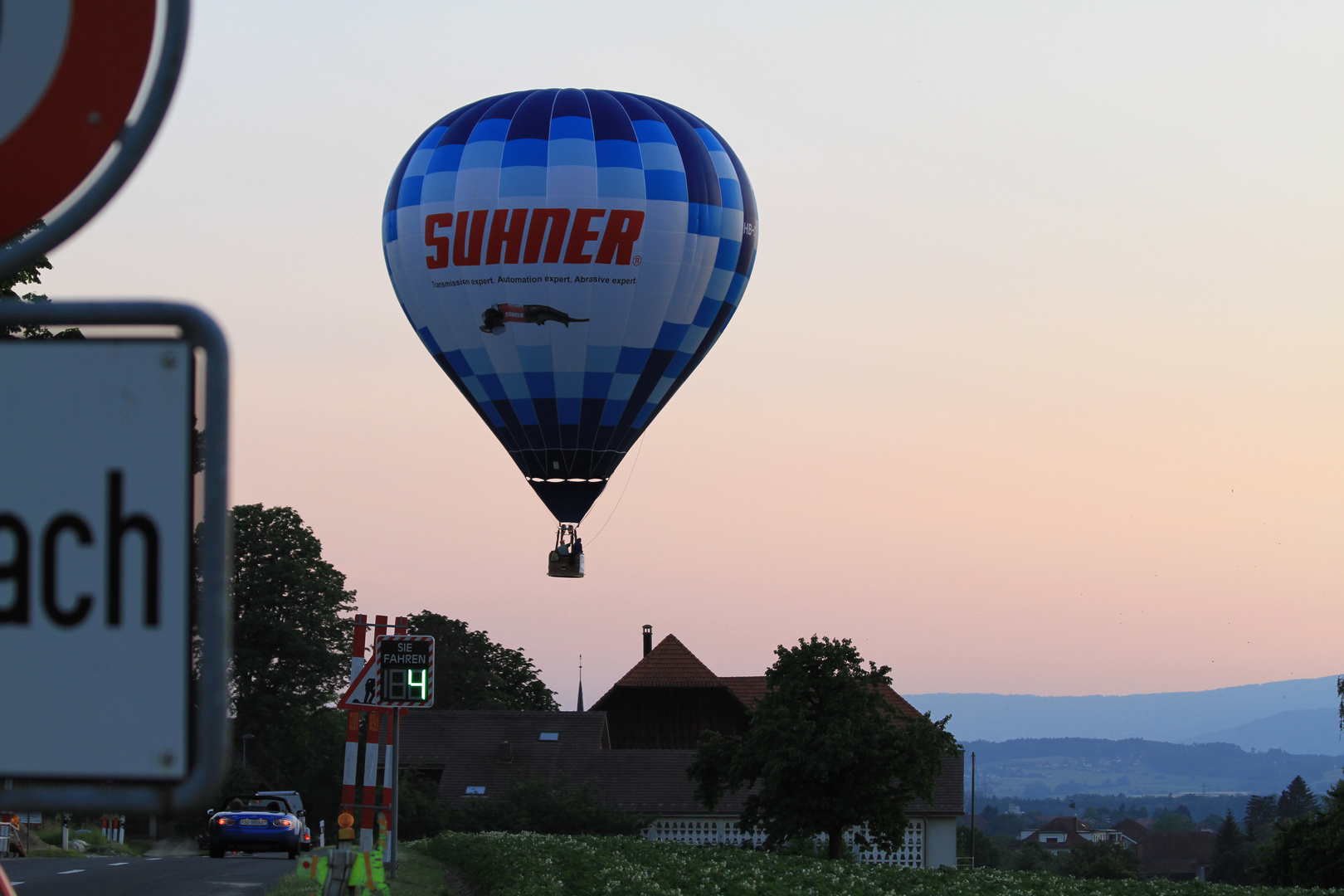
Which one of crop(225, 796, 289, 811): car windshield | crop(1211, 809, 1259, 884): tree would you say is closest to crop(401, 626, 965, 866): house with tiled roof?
crop(225, 796, 289, 811): car windshield

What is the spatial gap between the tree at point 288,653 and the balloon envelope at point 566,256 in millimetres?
31123

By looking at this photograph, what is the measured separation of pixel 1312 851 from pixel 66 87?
38.8 metres

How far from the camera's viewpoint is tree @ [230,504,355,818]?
197ft

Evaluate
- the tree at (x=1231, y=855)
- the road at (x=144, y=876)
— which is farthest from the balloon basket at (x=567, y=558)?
the tree at (x=1231, y=855)

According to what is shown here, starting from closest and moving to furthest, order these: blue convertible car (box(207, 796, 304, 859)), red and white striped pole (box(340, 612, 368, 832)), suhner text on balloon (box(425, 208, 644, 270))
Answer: red and white striped pole (box(340, 612, 368, 832))
blue convertible car (box(207, 796, 304, 859))
suhner text on balloon (box(425, 208, 644, 270))

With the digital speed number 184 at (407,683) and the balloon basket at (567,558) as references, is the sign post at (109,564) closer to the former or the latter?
the digital speed number 184 at (407,683)

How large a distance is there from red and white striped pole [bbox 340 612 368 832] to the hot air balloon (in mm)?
12592

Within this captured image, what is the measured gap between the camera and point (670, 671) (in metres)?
79.8

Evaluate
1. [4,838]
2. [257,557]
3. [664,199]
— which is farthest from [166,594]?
[257,557]

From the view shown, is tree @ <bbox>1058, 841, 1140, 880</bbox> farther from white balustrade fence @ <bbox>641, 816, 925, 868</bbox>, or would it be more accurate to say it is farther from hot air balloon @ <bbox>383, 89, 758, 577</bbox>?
hot air balloon @ <bbox>383, 89, 758, 577</bbox>

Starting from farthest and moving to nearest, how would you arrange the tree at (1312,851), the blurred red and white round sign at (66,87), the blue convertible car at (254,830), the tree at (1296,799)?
the tree at (1296,799)
the tree at (1312,851)
the blue convertible car at (254,830)
the blurred red and white round sign at (66,87)

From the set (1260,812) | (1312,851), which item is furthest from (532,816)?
(1260,812)

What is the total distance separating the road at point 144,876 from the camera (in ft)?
51.5

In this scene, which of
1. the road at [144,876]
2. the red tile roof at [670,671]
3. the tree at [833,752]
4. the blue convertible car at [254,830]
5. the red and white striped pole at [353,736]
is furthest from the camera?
the red tile roof at [670,671]
